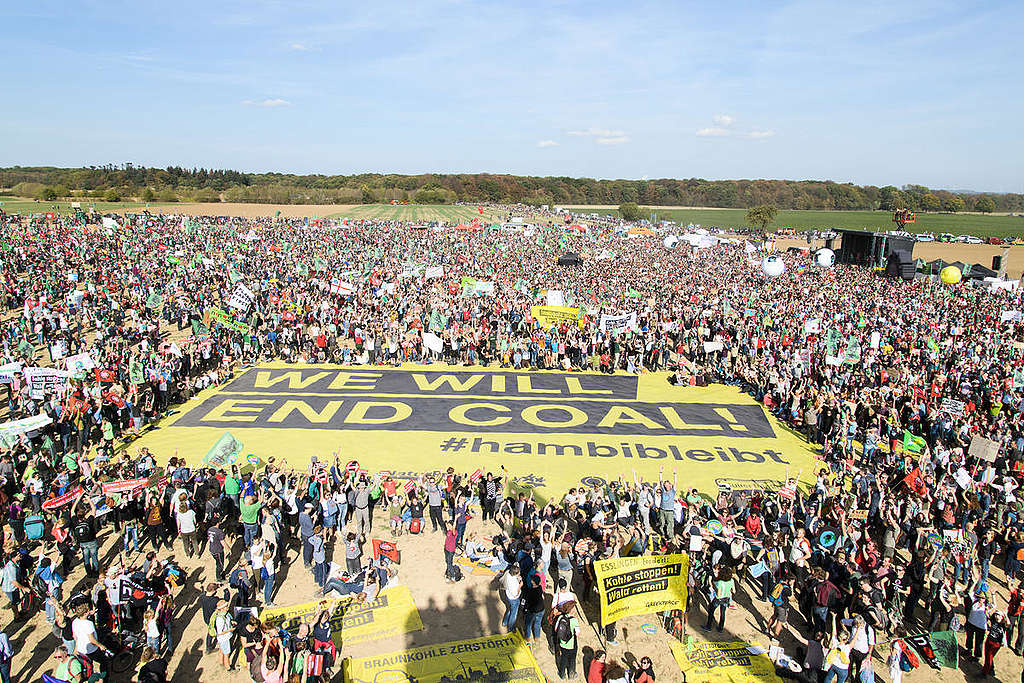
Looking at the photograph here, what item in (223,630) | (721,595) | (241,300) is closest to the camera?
(223,630)

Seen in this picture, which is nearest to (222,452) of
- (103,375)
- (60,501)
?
(60,501)

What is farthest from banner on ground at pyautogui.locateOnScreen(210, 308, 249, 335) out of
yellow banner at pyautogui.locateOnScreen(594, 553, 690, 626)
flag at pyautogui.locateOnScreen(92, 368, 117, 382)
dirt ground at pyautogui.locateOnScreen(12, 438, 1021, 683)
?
yellow banner at pyautogui.locateOnScreen(594, 553, 690, 626)

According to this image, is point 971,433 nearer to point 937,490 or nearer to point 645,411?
point 937,490

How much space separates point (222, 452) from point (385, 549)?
205 inches

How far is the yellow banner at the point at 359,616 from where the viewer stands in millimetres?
9055

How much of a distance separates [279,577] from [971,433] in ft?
56.7

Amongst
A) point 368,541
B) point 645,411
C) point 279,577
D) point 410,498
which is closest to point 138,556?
point 279,577

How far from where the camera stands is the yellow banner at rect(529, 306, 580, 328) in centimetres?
2530

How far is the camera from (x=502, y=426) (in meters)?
18.2

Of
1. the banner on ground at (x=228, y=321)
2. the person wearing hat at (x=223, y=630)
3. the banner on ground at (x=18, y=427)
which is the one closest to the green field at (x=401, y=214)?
the banner on ground at (x=228, y=321)

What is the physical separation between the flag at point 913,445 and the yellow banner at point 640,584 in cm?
991

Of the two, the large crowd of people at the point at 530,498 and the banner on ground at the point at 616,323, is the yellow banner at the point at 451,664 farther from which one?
the banner on ground at the point at 616,323

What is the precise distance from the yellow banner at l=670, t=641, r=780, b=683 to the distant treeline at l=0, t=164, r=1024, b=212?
441ft

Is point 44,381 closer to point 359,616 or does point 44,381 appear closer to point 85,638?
point 85,638
